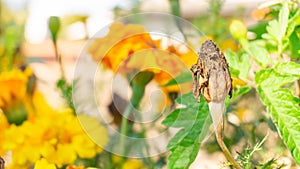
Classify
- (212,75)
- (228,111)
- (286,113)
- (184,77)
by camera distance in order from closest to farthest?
(212,75), (286,113), (184,77), (228,111)

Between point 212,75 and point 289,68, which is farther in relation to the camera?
point 289,68

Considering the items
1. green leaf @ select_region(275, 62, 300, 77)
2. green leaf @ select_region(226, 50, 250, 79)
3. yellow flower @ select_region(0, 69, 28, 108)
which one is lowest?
yellow flower @ select_region(0, 69, 28, 108)

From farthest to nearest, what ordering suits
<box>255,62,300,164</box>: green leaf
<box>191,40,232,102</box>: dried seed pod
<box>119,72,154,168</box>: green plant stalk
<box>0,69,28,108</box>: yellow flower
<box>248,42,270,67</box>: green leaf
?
<box>0,69,28,108</box>: yellow flower
<box>119,72,154,168</box>: green plant stalk
<box>248,42,270,67</box>: green leaf
<box>255,62,300,164</box>: green leaf
<box>191,40,232,102</box>: dried seed pod

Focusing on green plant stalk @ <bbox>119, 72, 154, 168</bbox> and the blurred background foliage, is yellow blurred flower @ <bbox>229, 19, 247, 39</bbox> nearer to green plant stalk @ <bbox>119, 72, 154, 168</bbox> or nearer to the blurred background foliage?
the blurred background foliage

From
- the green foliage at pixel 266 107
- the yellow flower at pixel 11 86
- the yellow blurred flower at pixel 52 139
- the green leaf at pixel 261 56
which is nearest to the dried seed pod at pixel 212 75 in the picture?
the green foliage at pixel 266 107

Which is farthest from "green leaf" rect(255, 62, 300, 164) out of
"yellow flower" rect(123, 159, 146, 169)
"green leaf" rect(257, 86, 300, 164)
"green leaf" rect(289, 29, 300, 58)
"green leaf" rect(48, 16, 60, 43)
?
"green leaf" rect(48, 16, 60, 43)

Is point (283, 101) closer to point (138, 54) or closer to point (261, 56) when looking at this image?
point (261, 56)

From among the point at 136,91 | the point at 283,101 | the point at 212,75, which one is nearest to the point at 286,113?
the point at 283,101
